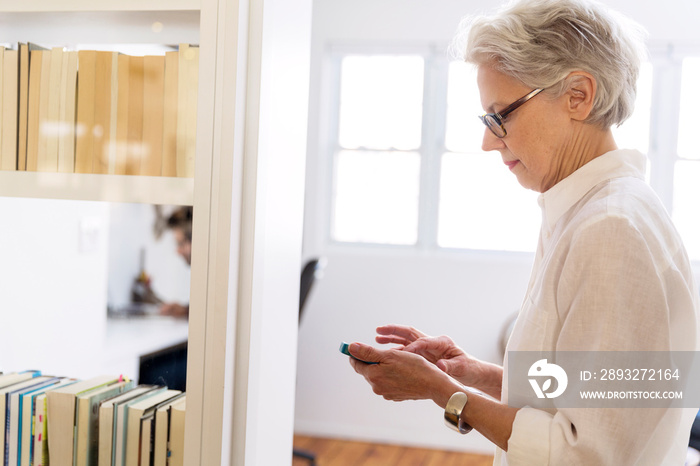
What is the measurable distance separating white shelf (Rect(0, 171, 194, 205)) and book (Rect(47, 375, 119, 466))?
42 cm

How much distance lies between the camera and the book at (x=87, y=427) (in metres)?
1.30

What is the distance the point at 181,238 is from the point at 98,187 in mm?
227

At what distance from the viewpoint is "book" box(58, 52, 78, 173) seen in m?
1.34

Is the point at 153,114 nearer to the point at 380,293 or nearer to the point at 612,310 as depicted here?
the point at 612,310

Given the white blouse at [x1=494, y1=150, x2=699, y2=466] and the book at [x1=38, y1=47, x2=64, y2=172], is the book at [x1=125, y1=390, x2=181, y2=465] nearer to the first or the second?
the book at [x1=38, y1=47, x2=64, y2=172]

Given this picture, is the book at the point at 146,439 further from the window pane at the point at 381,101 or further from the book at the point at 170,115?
the window pane at the point at 381,101

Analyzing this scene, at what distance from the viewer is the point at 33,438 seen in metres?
1.35

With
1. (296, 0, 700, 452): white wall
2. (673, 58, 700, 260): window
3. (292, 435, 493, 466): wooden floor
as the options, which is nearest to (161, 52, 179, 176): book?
(292, 435, 493, 466): wooden floor

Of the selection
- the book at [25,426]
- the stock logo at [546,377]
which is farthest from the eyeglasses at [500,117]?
the book at [25,426]

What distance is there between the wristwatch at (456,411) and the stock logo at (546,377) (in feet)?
0.37

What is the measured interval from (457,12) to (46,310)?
3.23 m

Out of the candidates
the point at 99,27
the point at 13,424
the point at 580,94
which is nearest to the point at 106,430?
the point at 13,424

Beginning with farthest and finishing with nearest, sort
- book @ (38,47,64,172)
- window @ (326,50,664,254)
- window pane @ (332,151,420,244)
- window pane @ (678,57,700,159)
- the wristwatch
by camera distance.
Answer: window pane @ (332,151,420,244)
window @ (326,50,664,254)
window pane @ (678,57,700,159)
book @ (38,47,64,172)
the wristwatch

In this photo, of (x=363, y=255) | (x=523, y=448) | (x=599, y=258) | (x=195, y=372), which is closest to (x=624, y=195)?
(x=599, y=258)
